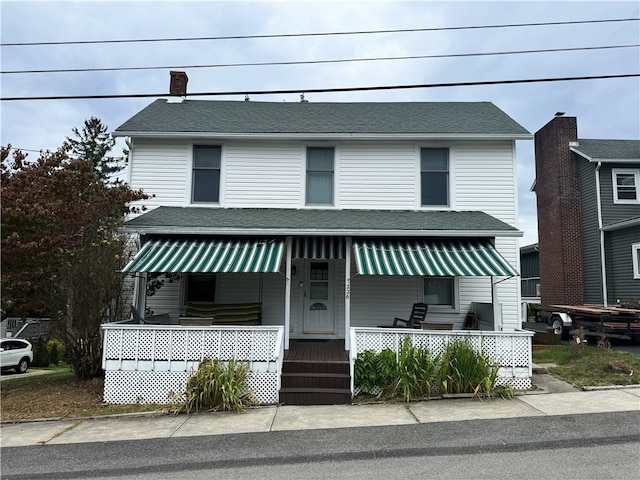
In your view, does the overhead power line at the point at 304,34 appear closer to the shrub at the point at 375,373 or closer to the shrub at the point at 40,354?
the shrub at the point at 375,373

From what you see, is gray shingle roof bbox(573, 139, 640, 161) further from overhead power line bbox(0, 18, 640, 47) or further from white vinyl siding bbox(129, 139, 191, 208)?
white vinyl siding bbox(129, 139, 191, 208)

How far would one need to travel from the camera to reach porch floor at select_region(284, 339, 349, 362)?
8.59m

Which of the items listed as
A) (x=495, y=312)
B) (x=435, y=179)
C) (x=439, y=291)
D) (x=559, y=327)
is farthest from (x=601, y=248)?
(x=495, y=312)

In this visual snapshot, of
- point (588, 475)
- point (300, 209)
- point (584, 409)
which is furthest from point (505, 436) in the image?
point (300, 209)

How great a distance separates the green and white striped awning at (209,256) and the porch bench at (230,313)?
5.92 ft

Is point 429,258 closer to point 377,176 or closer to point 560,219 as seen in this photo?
point 377,176

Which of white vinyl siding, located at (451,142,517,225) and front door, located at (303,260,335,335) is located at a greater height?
white vinyl siding, located at (451,142,517,225)

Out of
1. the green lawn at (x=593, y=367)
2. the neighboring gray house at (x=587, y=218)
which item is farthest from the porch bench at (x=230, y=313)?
the neighboring gray house at (x=587, y=218)

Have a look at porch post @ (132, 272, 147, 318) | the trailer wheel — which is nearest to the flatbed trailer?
the trailer wheel

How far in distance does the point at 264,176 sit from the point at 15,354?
634 inches

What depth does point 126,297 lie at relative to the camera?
10.3m

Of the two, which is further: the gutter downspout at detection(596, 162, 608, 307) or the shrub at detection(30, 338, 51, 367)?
the shrub at detection(30, 338, 51, 367)

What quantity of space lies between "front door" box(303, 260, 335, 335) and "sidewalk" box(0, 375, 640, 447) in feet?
11.2

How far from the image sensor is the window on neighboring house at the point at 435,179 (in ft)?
38.0
